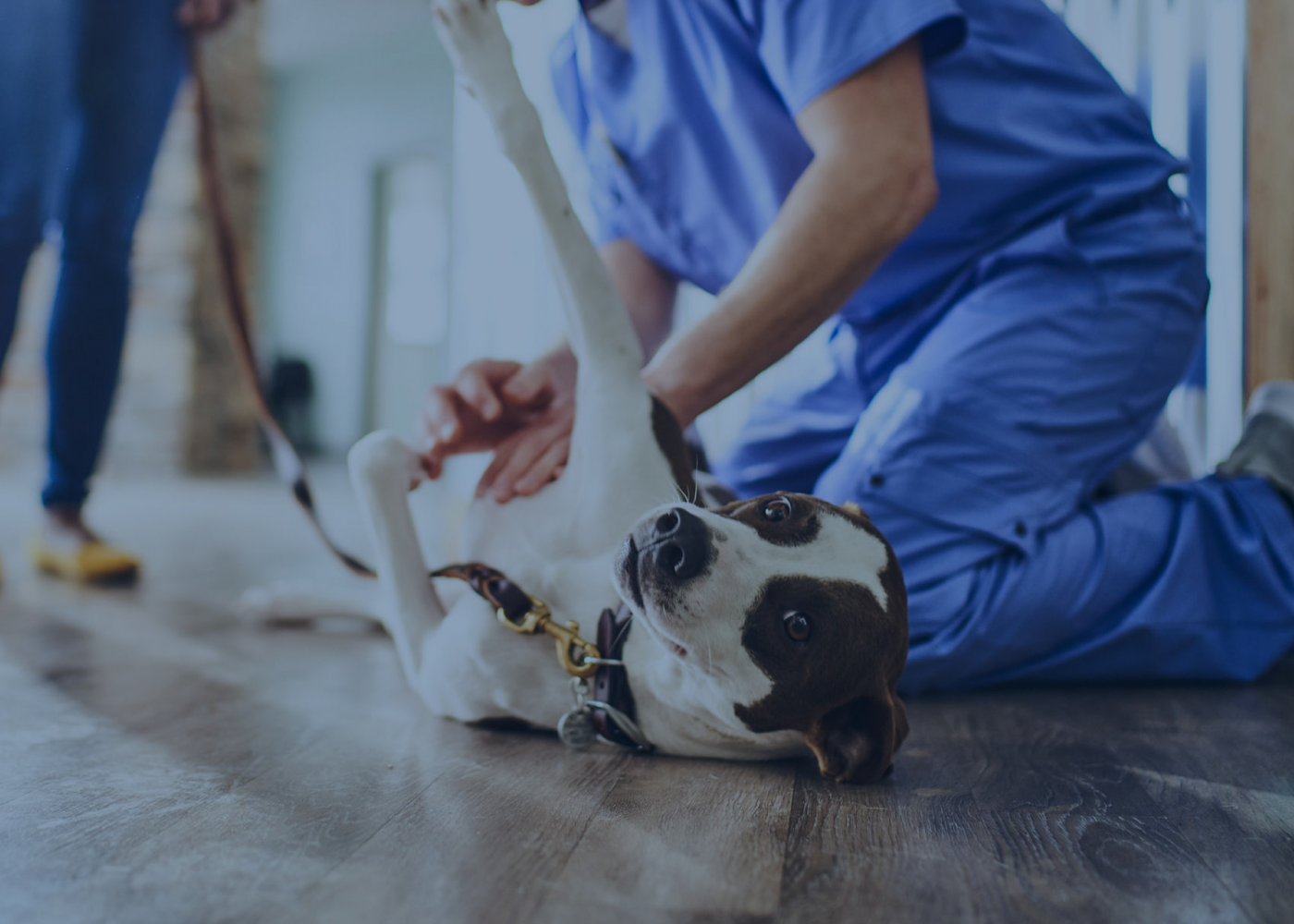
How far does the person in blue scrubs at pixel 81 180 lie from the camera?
1.82 metres

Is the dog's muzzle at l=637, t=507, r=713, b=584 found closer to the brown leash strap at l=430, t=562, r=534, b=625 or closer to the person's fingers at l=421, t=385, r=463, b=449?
the brown leash strap at l=430, t=562, r=534, b=625

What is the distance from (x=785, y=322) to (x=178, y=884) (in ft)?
2.78

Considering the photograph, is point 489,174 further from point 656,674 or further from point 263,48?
point 263,48

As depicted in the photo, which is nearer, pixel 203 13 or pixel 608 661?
pixel 608 661

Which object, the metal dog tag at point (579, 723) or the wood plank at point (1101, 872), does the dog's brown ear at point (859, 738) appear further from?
the metal dog tag at point (579, 723)

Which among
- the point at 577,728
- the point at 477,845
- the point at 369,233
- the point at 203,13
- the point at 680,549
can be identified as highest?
the point at 203,13

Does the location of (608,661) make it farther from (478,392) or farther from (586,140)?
(586,140)

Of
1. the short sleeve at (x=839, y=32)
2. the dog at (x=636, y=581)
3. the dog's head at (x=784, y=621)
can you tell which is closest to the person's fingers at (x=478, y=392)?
the dog at (x=636, y=581)

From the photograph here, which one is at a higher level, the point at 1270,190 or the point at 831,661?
the point at 831,661

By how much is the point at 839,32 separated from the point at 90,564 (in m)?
1.74

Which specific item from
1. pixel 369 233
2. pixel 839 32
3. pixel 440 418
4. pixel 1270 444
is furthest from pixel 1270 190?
pixel 369 233

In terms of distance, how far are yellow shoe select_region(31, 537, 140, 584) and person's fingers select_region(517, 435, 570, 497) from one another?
129 cm

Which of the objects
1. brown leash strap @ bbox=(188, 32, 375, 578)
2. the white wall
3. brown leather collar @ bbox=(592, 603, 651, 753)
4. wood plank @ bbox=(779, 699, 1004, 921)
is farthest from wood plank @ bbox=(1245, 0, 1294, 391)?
the white wall

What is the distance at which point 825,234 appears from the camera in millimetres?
1152
